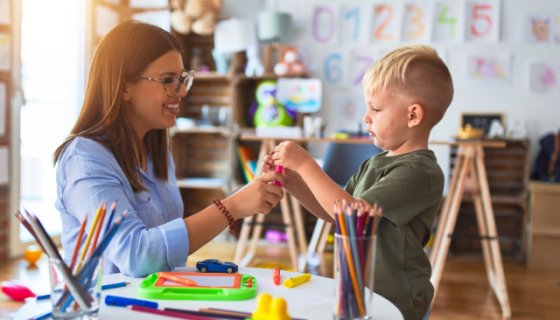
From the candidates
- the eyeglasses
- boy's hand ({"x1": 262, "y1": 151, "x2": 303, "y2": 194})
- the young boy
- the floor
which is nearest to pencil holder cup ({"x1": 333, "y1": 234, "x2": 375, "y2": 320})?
the young boy

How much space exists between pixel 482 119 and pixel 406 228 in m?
3.05

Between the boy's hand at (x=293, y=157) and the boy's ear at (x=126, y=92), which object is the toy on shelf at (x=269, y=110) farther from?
the boy's hand at (x=293, y=157)

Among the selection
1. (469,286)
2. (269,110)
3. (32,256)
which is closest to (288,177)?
(469,286)

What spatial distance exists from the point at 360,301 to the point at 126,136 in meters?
0.81

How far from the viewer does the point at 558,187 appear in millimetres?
3266

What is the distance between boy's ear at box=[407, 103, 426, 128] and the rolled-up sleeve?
0.56 metres

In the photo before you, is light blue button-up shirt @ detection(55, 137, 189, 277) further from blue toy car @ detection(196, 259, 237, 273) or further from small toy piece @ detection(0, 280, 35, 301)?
small toy piece @ detection(0, 280, 35, 301)

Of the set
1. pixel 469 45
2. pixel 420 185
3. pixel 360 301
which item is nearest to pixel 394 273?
pixel 420 185

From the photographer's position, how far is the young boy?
970 mm

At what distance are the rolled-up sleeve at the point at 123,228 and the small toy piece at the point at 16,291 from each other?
5.34 ft

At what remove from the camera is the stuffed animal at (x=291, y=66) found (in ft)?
12.2

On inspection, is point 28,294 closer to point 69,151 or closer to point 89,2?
point 69,151

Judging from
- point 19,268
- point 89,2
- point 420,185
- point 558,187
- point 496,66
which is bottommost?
point 19,268

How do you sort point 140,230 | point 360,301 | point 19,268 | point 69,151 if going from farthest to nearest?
point 19,268, point 69,151, point 140,230, point 360,301
